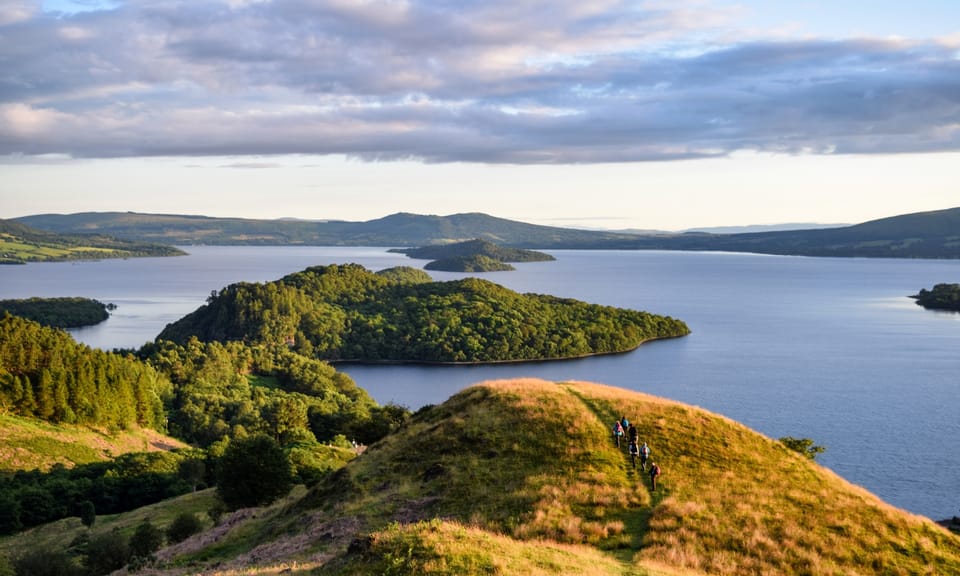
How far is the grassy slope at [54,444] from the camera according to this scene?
9625 cm

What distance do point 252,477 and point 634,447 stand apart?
33.8 m

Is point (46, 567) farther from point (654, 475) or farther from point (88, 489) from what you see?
point (88, 489)

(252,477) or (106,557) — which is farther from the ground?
(252,477)

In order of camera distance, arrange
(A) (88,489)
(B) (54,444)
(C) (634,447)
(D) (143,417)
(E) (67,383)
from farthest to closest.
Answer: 1. (D) (143,417)
2. (E) (67,383)
3. (B) (54,444)
4. (A) (88,489)
5. (C) (634,447)

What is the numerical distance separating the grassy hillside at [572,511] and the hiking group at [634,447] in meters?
0.74

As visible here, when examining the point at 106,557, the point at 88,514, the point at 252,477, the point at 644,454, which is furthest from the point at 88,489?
the point at 644,454

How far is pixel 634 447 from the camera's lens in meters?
50.2

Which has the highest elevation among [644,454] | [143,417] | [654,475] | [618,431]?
[618,431]

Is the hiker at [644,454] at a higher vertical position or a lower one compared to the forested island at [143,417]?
higher

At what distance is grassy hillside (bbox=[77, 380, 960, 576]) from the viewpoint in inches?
1324

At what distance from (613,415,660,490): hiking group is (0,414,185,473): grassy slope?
77.8 m

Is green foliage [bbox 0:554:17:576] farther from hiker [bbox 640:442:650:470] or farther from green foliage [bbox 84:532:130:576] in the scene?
hiker [bbox 640:442:650:470]

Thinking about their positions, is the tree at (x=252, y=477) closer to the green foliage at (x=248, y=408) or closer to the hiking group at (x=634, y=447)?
the hiking group at (x=634, y=447)

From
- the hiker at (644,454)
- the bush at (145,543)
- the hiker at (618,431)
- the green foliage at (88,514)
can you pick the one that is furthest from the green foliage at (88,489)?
the hiker at (644,454)
